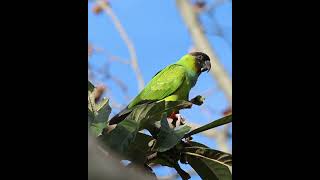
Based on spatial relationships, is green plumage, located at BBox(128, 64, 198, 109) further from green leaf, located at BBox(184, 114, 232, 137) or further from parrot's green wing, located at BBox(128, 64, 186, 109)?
green leaf, located at BBox(184, 114, 232, 137)

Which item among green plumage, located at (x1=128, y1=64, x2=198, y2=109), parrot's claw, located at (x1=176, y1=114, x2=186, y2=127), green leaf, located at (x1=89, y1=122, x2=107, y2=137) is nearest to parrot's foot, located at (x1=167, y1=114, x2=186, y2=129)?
parrot's claw, located at (x1=176, y1=114, x2=186, y2=127)

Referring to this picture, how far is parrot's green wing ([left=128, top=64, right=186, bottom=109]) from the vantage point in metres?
0.91

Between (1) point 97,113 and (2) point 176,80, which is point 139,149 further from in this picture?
(2) point 176,80

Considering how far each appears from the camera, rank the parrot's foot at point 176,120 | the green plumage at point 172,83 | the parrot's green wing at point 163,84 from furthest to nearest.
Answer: the green plumage at point 172,83
the parrot's green wing at point 163,84
the parrot's foot at point 176,120

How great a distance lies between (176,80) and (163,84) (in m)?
0.15

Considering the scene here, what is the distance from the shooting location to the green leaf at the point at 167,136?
58cm

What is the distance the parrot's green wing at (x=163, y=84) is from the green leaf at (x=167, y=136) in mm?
192

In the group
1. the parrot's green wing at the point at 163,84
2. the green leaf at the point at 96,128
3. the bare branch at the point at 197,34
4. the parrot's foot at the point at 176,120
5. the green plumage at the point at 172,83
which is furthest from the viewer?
the bare branch at the point at 197,34

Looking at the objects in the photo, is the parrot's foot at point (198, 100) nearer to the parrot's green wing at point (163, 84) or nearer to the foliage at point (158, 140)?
the foliage at point (158, 140)

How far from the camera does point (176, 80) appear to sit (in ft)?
4.18

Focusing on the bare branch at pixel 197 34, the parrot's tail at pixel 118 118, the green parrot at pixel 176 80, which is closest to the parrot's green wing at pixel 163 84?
the green parrot at pixel 176 80
